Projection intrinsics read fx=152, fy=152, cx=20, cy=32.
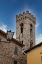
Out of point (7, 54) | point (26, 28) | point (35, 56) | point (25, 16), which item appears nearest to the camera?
point (35, 56)

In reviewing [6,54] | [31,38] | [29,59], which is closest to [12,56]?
[6,54]

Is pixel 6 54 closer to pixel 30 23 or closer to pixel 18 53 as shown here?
pixel 18 53

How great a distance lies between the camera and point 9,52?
22.8 metres

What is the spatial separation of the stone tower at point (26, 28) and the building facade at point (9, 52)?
8404mm

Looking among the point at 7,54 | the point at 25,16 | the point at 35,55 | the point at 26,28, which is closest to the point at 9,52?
the point at 7,54

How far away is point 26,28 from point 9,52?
41.5 ft

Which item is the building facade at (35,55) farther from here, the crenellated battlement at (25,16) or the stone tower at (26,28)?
the crenellated battlement at (25,16)

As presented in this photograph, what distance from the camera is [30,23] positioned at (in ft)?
119

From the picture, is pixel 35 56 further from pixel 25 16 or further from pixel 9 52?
pixel 25 16

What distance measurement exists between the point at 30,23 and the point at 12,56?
48.4 feet

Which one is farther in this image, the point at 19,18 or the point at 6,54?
the point at 19,18

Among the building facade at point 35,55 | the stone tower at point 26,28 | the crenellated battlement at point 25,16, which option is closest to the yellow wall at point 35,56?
the building facade at point 35,55

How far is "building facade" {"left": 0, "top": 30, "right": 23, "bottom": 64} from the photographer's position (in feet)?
71.6

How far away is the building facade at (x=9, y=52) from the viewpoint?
21.8 metres
